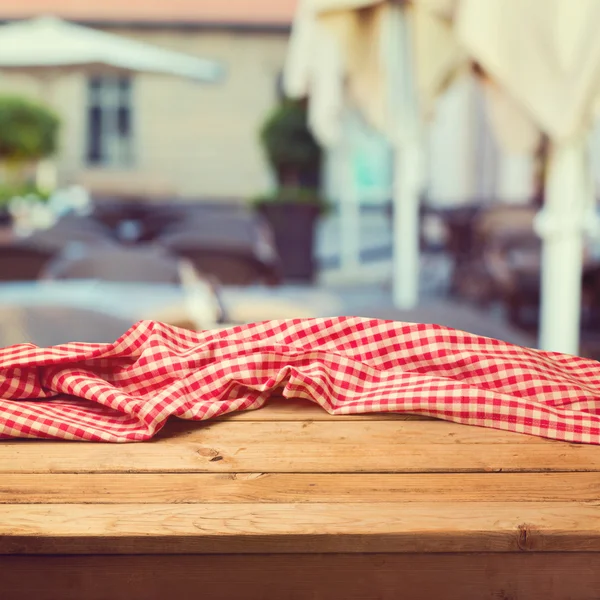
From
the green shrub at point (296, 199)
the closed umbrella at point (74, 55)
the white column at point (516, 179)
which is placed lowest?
the green shrub at point (296, 199)

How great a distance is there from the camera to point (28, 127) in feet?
40.7

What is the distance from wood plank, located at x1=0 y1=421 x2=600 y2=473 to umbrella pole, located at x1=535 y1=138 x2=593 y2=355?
1.73 metres

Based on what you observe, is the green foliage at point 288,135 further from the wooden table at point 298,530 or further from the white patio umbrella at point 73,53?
the wooden table at point 298,530

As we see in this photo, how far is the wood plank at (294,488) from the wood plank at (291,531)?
5 centimetres

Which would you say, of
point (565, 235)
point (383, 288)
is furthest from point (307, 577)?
point (383, 288)

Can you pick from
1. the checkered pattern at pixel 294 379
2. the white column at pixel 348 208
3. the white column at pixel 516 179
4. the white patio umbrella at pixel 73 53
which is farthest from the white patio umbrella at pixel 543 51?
the white column at pixel 516 179

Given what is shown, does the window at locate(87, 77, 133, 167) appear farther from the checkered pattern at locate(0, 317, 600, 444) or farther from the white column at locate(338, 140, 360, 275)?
the checkered pattern at locate(0, 317, 600, 444)

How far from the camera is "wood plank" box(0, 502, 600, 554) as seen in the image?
4.24 feet

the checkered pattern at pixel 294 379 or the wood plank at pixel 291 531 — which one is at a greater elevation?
the checkered pattern at pixel 294 379

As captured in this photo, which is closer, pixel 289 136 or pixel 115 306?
pixel 115 306

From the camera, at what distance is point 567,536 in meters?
1.31

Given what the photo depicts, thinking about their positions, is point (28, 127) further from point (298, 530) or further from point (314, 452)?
point (298, 530)

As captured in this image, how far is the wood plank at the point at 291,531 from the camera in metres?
1.29

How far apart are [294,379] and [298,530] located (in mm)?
523
